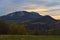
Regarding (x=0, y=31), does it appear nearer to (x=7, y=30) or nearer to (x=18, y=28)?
(x=7, y=30)

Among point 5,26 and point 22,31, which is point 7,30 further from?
point 22,31

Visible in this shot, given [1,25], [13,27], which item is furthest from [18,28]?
[1,25]

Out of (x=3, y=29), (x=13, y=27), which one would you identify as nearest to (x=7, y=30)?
(x=3, y=29)

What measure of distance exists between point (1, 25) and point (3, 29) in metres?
3.33

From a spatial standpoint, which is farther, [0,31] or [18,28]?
[18,28]

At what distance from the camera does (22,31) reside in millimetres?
80438

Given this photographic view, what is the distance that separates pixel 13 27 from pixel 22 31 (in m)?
3.84

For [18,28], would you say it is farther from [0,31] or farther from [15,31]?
[0,31]

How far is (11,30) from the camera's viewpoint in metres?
76.6

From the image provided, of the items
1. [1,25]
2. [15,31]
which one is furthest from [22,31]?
[1,25]

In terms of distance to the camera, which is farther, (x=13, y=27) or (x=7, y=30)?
(x=13, y=27)

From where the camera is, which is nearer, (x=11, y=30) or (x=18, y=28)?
(x=11, y=30)

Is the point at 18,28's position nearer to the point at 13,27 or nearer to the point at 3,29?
the point at 13,27

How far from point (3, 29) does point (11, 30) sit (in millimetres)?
3054
